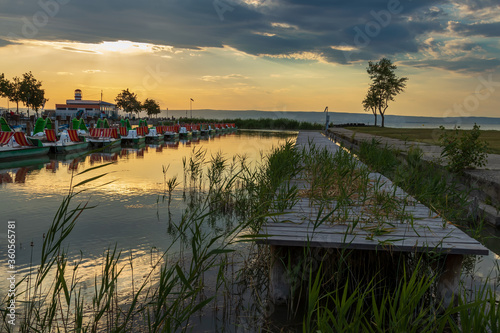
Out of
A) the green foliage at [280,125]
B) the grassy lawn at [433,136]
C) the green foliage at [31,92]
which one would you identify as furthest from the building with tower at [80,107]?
the grassy lawn at [433,136]

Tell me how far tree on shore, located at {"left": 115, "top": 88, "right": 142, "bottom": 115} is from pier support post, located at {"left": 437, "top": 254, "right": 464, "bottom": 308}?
301 ft

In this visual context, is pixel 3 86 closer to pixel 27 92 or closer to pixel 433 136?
pixel 27 92

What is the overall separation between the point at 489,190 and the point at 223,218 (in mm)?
5274

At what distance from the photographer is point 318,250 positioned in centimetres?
425

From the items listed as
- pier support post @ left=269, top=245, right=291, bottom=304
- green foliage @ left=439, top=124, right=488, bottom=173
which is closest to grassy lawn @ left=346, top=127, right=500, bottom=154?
green foliage @ left=439, top=124, right=488, bottom=173

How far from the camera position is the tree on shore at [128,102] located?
297 feet

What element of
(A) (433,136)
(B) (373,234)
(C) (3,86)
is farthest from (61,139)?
(C) (3,86)

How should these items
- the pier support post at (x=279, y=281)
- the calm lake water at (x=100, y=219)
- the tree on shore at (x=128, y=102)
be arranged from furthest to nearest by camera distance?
the tree on shore at (x=128, y=102), the calm lake water at (x=100, y=219), the pier support post at (x=279, y=281)

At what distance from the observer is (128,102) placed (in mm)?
90625

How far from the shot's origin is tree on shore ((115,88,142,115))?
90.6 metres

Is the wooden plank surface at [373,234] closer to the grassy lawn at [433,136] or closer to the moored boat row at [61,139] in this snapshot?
the grassy lawn at [433,136]

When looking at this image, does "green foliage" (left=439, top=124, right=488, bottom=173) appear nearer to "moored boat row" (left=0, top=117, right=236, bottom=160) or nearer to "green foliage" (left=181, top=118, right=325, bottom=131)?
"moored boat row" (left=0, top=117, right=236, bottom=160)

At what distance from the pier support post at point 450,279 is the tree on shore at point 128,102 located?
91629 mm

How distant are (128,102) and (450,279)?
9281 centimetres
